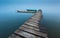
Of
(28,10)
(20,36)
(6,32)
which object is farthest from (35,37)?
(28,10)

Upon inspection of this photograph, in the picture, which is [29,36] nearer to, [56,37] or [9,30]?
[56,37]

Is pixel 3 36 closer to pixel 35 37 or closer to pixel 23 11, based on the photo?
pixel 35 37

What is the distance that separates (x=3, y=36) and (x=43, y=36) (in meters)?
2.21

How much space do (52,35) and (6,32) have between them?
5.06 ft

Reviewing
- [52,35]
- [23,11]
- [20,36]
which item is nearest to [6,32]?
[52,35]

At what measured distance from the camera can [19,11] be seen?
8.12m

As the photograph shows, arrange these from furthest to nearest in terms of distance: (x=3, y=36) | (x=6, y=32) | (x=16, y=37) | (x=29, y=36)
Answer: (x=6, y=32) → (x=3, y=36) → (x=29, y=36) → (x=16, y=37)

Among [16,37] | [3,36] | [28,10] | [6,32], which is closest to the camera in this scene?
[16,37]

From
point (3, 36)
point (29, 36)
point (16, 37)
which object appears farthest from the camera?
point (3, 36)

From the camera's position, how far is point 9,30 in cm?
426

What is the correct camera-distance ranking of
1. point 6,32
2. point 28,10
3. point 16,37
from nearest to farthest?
point 16,37, point 6,32, point 28,10

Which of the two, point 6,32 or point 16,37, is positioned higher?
point 16,37

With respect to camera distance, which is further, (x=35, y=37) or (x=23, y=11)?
(x=23, y=11)

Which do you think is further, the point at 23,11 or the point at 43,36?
the point at 23,11
